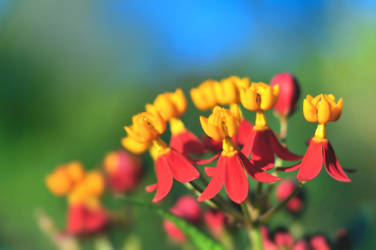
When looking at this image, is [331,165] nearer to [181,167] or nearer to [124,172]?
[181,167]

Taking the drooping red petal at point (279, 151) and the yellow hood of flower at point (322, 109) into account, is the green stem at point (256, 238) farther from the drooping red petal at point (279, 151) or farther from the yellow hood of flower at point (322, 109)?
the yellow hood of flower at point (322, 109)

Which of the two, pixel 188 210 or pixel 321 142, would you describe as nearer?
pixel 321 142

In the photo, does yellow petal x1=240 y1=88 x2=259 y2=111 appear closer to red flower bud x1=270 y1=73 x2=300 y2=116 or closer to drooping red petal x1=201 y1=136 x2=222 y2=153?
drooping red petal x1=201 y1=136 x2=222 y2=153

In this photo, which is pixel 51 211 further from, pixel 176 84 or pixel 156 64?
pixel 156 64

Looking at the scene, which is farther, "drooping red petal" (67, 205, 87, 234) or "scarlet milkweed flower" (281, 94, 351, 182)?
"drooping red petal" (67, 205, 87, 234)

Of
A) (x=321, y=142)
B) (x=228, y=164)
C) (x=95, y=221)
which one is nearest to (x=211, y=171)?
(x=228, y=164)

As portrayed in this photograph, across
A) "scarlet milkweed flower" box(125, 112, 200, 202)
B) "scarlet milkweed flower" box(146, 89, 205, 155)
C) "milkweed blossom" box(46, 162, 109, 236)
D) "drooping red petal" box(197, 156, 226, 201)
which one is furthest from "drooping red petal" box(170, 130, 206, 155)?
"milkweed blossom" box(46, 162, 109, 236)

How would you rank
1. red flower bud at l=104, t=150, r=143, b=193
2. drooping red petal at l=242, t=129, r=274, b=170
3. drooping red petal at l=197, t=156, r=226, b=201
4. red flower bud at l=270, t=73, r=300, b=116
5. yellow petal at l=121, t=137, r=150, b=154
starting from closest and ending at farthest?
1. drooping red petal at l=197, t=156, r=226, b=201
2. drooping red petal at l=242, t=129, r=274, b=170
3. yellow petal at l=121, t=137, r=150, b=154
4. red flower bud at l=270, t=73, r=300, b=116
5. red flower bud at l=104, t=150, r=143, b=193
